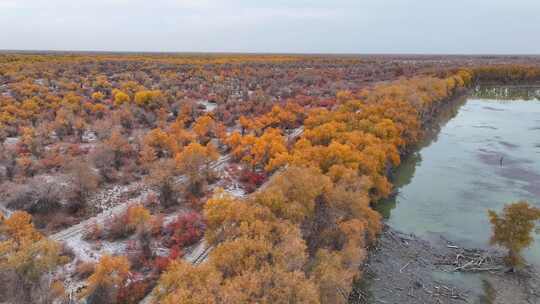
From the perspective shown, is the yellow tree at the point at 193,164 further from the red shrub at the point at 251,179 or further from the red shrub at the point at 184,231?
the red shrub at the point at 184,231

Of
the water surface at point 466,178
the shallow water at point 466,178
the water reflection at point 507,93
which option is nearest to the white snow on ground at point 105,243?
the shallow water at point 466,178

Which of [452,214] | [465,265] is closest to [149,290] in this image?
[465,265]

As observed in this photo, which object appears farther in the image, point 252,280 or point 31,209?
point 31,209

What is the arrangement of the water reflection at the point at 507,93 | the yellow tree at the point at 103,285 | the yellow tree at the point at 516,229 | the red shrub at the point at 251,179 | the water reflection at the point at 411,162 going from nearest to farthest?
the yellow tree at the point at 103,285 → the yellow tree at the point at 516,229 → the red shrub at the point at 251,179 → the water reflection at the point at 411,162 → the water reflection at the point at 507,93

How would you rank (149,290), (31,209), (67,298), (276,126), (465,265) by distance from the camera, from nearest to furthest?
(67,298) → (149,290) → (465,265) → (31,209) → (276,126)

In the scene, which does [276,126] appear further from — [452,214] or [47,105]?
[47,105]
